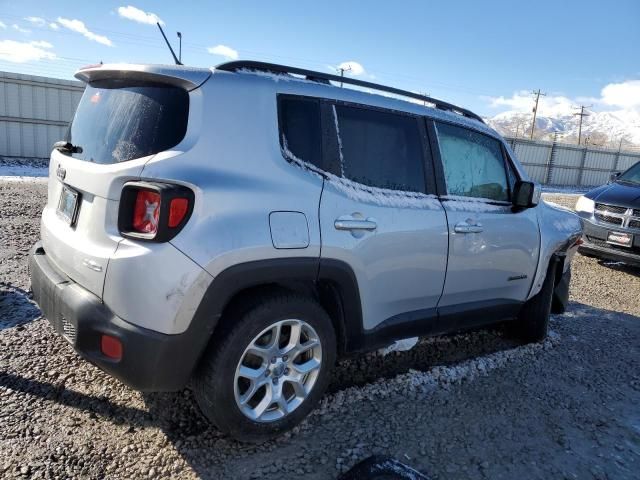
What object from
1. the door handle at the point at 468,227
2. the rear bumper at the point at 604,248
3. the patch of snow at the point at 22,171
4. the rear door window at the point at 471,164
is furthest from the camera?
the patch of snow at the point at 22,171

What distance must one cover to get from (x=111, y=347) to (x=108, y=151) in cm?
98

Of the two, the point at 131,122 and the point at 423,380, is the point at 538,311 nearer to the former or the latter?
the point at 423,380

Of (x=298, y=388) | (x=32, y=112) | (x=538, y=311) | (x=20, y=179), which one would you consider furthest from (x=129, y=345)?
(x=32, y=112)

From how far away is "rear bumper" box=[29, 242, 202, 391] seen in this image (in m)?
2.21

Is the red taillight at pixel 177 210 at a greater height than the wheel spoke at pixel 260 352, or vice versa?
the red taillight at pixel 177 210

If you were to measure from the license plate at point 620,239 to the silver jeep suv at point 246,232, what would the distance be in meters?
4.53

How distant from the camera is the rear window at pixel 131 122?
234 centimetres

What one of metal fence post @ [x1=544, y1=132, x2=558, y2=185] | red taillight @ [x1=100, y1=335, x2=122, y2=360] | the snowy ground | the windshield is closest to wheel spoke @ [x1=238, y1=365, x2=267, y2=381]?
red taillight @ [x1=100, y1=335, x2=122, y2=360]

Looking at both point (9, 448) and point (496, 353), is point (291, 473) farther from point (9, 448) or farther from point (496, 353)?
point (496, 353)

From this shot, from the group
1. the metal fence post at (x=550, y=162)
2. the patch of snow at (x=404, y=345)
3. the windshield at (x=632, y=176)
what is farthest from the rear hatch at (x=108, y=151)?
the metal fence post at (x=550, y=162)

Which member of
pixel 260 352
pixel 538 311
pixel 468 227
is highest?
pixel 468 227

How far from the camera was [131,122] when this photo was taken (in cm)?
246

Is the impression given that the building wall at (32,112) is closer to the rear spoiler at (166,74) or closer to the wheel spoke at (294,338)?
the rear spoiler at (166,74)

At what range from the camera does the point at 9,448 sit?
2.41 meters
